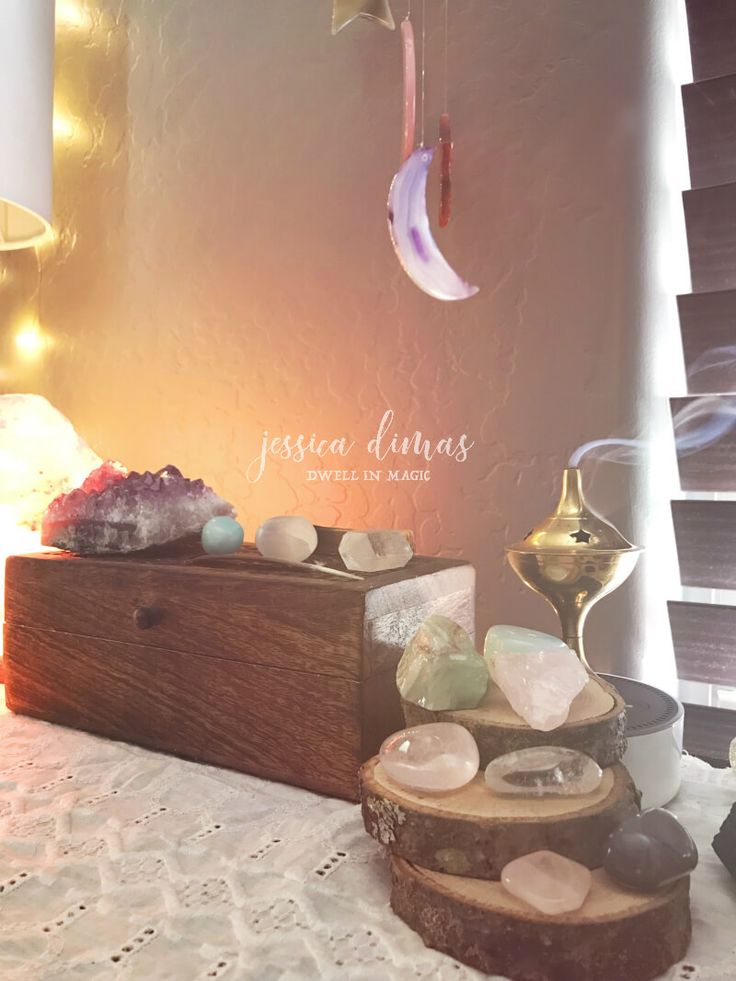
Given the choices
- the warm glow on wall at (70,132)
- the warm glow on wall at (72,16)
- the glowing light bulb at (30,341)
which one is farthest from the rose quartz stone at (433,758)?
the warm glow on wall at (72,16)

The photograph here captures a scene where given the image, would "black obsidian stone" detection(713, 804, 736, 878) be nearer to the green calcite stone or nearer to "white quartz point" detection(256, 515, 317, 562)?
Result: the green calcite stone

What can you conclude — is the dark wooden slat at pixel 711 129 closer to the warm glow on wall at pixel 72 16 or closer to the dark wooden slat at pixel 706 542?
the dark wooden slat at pixel 706 542

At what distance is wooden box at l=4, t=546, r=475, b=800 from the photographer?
0.67 meters

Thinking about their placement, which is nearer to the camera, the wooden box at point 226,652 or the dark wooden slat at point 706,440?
the wooden box at point 226,652

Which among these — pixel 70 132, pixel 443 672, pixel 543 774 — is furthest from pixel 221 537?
pixel 70 132

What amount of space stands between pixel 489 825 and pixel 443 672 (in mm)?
122

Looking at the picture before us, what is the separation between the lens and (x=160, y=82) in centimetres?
125

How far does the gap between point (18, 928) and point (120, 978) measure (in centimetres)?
9

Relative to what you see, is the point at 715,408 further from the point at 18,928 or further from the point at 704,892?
the point at 18,928

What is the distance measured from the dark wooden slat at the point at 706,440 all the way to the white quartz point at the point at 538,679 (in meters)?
0.37

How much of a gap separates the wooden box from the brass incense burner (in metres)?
0.11

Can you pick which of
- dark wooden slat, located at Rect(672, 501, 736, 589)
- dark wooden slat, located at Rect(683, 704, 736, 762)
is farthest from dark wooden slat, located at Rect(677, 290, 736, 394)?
dark wooden slat, located at Rect(683, 704, 736, 762)

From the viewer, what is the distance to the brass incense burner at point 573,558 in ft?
2.25

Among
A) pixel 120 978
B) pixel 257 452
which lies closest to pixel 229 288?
pixel 257 452
